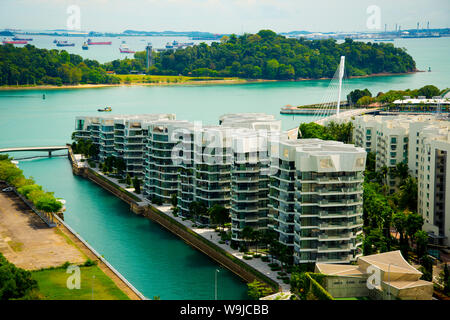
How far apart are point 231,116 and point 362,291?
7.79 metres

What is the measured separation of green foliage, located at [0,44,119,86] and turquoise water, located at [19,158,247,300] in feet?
90.8

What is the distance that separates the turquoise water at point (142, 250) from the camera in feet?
29.6

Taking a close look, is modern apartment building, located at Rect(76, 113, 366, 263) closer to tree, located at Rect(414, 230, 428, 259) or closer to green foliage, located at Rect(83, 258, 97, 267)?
tree, located at Rect(414, 230, 428, 259)

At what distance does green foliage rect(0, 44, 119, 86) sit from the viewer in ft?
135

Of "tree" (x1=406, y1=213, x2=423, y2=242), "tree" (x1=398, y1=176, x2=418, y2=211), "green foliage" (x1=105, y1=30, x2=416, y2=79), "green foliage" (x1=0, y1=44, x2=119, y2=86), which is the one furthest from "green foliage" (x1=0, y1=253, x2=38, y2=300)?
"green foliage" (x1=105, y1=30, x2=416, y2=79)

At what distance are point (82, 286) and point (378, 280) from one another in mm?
3637

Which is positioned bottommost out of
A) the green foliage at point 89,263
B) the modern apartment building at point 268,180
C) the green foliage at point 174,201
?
the green foliage at point 89,263

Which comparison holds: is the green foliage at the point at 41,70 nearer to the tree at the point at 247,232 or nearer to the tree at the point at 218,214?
the tree at the point at 218,214

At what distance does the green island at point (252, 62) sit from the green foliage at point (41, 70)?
125mm

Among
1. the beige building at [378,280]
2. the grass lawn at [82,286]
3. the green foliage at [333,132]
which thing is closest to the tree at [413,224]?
the beige building at [378,280]

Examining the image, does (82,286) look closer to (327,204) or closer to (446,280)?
(327,204)

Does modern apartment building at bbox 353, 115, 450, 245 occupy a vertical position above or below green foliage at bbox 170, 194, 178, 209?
above

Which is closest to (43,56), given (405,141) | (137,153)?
(137,153)

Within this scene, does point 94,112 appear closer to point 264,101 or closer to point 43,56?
point 264,101
